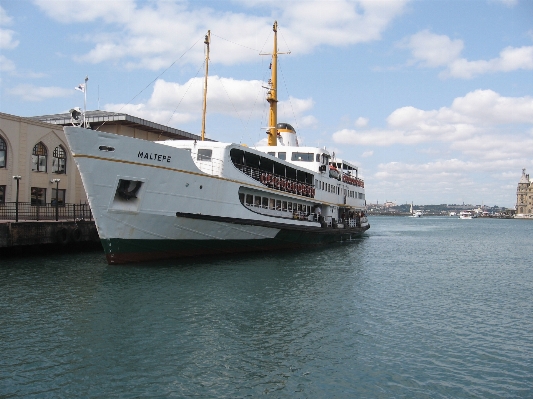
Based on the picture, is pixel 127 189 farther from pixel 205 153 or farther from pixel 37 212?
pixel 37 212

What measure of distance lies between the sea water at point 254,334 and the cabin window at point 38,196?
449 inches

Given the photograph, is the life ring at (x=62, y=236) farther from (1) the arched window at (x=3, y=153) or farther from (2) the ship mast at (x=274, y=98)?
(2) the ship mast at (x=274, y=98)

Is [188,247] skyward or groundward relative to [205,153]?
groundward

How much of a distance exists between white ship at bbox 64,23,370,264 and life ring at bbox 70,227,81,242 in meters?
7.91

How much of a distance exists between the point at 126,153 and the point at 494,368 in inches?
622

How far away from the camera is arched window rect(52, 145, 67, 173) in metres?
35.0

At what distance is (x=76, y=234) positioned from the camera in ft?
93.8

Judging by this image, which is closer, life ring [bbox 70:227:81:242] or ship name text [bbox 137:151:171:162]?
ship name text [bbox 137:151:171:162]

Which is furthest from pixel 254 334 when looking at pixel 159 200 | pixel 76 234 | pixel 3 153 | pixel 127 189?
pixel 3 153

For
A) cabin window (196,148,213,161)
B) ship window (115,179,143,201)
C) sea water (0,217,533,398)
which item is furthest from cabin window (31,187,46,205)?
ship window (115,179,143,201)

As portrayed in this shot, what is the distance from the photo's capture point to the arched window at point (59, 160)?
3497cm

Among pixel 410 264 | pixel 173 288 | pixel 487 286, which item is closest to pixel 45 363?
pixel 173 288

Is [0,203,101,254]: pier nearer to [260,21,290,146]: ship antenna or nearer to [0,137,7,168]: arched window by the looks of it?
[0,137,7,168]: arched window

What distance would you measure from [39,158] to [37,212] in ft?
22.6
